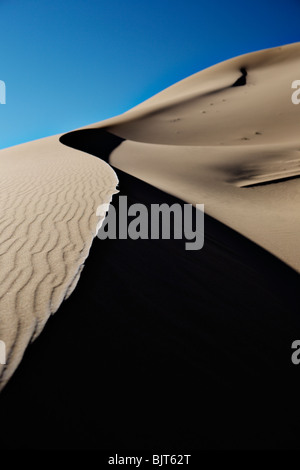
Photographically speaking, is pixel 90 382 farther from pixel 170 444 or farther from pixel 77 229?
pixel 77 229

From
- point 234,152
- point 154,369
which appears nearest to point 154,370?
point 154,369

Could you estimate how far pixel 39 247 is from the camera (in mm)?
3209

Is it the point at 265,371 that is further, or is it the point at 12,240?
the point at 12,240

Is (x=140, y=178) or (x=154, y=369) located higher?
(x=140, y=178)

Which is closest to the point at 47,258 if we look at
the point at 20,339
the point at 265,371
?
the point at 20,339

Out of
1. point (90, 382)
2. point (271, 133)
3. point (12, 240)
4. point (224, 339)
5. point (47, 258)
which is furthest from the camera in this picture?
point (271, 133)

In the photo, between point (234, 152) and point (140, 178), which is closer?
point (140, 178)

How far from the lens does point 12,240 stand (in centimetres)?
340

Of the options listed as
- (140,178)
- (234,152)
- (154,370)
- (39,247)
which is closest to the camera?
(154,370)

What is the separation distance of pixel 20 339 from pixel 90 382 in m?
0.52

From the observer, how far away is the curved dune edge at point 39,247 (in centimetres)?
211

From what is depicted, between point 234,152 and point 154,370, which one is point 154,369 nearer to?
point 154,370

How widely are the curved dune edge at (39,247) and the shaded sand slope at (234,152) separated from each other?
9.66ft

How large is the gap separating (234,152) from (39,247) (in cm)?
1152
